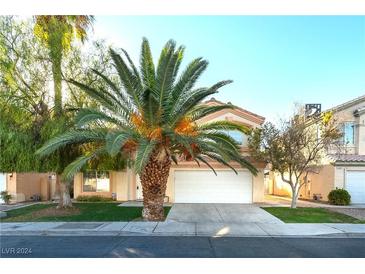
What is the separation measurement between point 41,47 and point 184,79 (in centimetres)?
758

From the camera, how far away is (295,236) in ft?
31.2

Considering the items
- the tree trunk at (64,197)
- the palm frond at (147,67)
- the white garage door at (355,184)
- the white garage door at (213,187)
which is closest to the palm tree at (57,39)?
the tree trunk at (64,197)

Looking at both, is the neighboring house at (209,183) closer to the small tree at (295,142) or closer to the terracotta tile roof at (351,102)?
the small tree at (295,142)

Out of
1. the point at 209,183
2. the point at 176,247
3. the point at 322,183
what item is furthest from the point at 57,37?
the point at 322,183

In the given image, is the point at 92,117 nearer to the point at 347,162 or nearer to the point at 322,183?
the point at 347,162

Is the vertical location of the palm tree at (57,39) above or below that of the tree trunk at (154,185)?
above

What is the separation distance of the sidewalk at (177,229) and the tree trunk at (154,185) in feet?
2.32

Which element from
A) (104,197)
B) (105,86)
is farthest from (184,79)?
(104,197)

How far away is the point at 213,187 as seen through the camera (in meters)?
18.2

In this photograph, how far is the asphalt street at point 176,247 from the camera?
743 cm

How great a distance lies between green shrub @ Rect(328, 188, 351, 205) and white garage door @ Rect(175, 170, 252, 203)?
5013 millimetres

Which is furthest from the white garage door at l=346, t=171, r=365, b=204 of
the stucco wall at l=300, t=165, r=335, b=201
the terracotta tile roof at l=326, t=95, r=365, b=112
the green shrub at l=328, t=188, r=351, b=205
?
the terracotta tile roof at l=326, t=95, r=365, b=112

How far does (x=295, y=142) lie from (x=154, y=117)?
8.07 meters

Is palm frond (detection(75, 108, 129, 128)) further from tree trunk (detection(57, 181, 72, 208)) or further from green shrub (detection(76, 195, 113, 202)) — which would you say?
green shrub (detection(76, 195, 113, 202))
